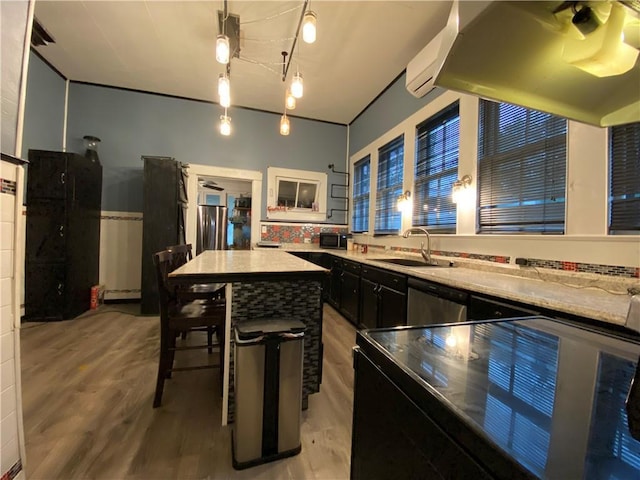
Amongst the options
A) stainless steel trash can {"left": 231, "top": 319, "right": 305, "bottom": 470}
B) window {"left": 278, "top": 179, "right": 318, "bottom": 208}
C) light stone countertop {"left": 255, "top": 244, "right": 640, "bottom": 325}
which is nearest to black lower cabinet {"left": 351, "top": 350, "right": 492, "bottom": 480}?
stainless steel trash can {"left": 231, "top": 319, "right": 305, "bottom": 470}

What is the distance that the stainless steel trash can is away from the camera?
133 centimetres

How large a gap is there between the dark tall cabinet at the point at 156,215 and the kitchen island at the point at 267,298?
2438 millimetres

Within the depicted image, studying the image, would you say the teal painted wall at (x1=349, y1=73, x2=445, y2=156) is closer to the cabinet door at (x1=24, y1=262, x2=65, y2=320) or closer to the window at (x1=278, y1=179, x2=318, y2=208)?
the window at (x1=278, y1=179, x2=318, y2=208)

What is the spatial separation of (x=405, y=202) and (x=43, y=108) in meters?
4.93

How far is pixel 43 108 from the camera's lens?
11.7 feet

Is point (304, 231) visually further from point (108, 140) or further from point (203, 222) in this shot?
point (108, 140)

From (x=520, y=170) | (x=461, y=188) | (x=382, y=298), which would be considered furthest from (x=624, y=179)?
(x=382, y=298)

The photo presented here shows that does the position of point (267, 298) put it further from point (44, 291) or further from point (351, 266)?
point (44, 291)

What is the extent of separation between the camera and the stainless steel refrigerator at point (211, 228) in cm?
457

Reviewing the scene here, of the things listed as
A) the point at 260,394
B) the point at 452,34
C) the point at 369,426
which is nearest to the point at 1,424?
the point at 260,394

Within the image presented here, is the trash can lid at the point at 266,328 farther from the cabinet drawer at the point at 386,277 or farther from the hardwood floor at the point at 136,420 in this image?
the cabinet drawer at the point at 386,277

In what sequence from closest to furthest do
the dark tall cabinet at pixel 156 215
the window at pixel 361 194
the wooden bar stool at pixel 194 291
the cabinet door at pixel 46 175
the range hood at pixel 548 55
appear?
the range hood at pixel 548 55 → the wooden bar stool at pixel 194 291 → the cabinet door at pixel 46 175 → the dark tall cabinet at pixel 156 215 → the window at pixel 361 194

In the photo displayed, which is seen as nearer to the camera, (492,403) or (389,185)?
(492,403)

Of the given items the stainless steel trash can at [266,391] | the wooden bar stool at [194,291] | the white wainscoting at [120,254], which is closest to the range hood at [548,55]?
the stainless steel trash can at [266,391]
